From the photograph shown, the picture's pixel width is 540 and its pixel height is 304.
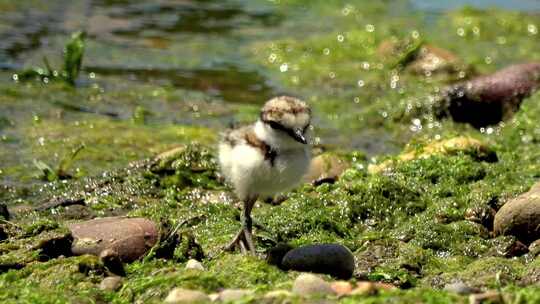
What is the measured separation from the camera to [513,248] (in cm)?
580

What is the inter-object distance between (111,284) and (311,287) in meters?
1.09

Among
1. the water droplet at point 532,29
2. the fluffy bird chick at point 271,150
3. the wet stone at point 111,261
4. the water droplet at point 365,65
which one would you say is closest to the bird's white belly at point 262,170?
the fluffy bird chick at point 271,150

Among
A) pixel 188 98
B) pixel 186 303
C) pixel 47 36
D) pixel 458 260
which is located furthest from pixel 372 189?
pixel 47 36

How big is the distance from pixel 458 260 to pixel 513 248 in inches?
12.4

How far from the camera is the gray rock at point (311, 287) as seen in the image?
421cm

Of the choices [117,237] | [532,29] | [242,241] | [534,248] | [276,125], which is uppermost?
[276,125]

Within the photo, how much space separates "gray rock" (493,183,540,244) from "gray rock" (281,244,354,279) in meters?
1.35

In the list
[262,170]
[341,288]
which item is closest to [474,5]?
[262,170]

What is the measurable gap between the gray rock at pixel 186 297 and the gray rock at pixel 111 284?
1.74ft

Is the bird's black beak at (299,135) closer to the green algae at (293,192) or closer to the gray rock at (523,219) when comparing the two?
the green algae at (293,192)

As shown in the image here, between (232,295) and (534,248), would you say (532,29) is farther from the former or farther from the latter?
(232,295)

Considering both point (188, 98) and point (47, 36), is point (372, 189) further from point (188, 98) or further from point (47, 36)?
point (47, 36)

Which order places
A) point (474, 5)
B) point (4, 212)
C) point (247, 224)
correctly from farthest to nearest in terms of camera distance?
point (474, 5) < point (4, 212) < point (247, 224)

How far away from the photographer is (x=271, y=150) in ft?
16.8
